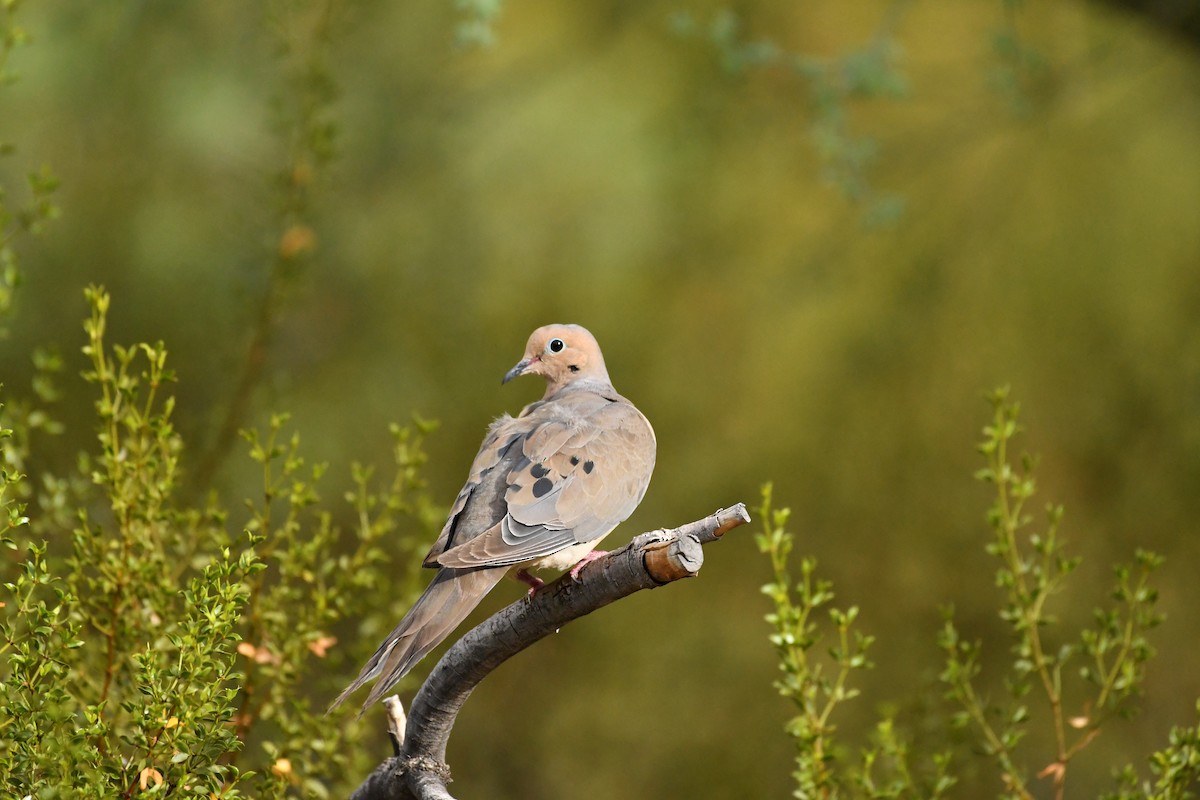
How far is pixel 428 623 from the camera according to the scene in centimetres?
176

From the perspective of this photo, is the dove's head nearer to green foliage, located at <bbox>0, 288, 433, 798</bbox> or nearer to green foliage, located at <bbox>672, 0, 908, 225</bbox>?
green foliage, located at <bbox>0, 288, 433, 798</bbox>

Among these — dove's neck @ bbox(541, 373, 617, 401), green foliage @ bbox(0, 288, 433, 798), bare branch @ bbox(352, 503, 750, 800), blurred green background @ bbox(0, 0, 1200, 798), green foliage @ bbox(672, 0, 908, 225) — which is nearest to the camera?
green foliage @ bbox(0, 288, 433, 798)

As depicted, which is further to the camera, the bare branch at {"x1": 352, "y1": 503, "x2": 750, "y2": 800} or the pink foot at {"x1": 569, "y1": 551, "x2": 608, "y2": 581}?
the pink foot at {"x1": 569, "y1": 551, "x2": 608, "y2": 581}

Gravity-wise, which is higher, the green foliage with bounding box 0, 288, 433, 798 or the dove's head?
the dove's head

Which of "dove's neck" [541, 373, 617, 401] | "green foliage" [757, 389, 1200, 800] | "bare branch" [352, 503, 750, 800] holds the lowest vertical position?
"green foliage" [757, 389, 1200, 800]

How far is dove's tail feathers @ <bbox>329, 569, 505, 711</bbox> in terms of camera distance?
1.67 meters

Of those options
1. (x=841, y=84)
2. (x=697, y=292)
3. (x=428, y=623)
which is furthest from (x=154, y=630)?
(x=697, y=292)

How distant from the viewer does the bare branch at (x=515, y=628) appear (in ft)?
5.36

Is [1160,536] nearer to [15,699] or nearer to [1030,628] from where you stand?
[1030,628]

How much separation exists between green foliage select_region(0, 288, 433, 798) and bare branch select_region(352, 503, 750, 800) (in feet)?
0.44

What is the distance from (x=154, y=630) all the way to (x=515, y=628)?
0.52m

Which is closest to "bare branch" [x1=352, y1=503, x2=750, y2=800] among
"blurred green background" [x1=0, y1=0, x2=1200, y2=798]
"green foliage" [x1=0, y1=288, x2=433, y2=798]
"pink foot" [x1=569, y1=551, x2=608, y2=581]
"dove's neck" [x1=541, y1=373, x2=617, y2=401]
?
"pink foot" [x1=569, y1=551, x2=608, y2=581]

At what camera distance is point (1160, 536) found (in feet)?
14.2

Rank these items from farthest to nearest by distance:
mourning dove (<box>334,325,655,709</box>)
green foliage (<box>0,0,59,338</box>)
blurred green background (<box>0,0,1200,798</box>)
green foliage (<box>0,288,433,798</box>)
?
blurred green background (<box>0,0,1200,798</box>) → green foliage (<box>0,0,59,338</box>) → mourning dove (<box>334,325,655,709</box>) → green foliage (<box>0,288,433,798</box>)
